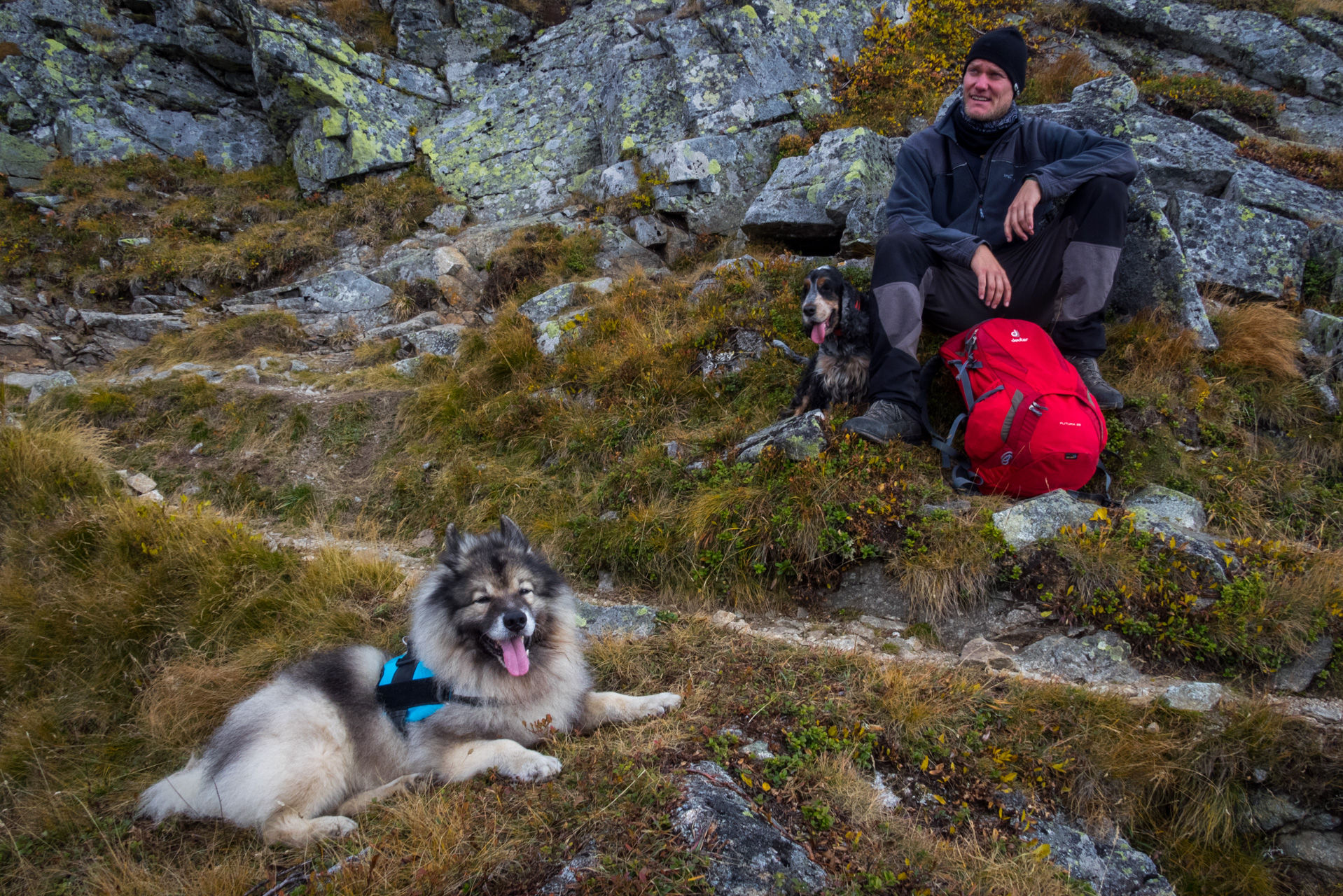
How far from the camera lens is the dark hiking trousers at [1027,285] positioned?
457cm

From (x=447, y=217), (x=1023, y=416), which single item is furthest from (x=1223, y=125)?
(x=447, y=217)

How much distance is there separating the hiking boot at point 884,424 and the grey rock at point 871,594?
1015 millimetres

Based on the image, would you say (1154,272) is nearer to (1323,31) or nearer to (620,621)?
(620,621)

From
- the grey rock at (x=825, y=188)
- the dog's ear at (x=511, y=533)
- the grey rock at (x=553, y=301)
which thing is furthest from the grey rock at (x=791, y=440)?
the grey rock at (x=553, y=301)

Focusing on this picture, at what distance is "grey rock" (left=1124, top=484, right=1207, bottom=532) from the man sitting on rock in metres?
0.75

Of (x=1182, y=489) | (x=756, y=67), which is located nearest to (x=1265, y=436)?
(x=1182, y=489)

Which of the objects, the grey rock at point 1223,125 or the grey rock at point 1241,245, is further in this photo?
the grey rock at point 1223,125

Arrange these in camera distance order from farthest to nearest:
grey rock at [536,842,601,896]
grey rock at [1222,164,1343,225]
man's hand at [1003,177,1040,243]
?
grey rock at [1222,164,1343,225] < man's hand at [1003,177,1040,243] < grey rock at [536,842,601,896]

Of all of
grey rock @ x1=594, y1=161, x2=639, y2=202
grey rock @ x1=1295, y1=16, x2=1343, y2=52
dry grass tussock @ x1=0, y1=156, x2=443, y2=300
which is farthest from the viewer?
dry grass tussock @ x1=0, y1=156, x2=443, y2=300

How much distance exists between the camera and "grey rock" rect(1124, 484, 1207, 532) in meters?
4.09

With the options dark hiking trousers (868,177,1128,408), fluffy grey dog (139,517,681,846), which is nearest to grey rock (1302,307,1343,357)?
dark hiking trousers (868,177,1128,408)

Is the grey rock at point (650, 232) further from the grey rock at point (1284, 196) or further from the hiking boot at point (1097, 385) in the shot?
the grey rock at point (1284, 196)

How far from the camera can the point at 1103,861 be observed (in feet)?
8.87

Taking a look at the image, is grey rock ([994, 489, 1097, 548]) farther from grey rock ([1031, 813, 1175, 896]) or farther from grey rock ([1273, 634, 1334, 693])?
grey rock ([1031, 813, 1175, 896])
